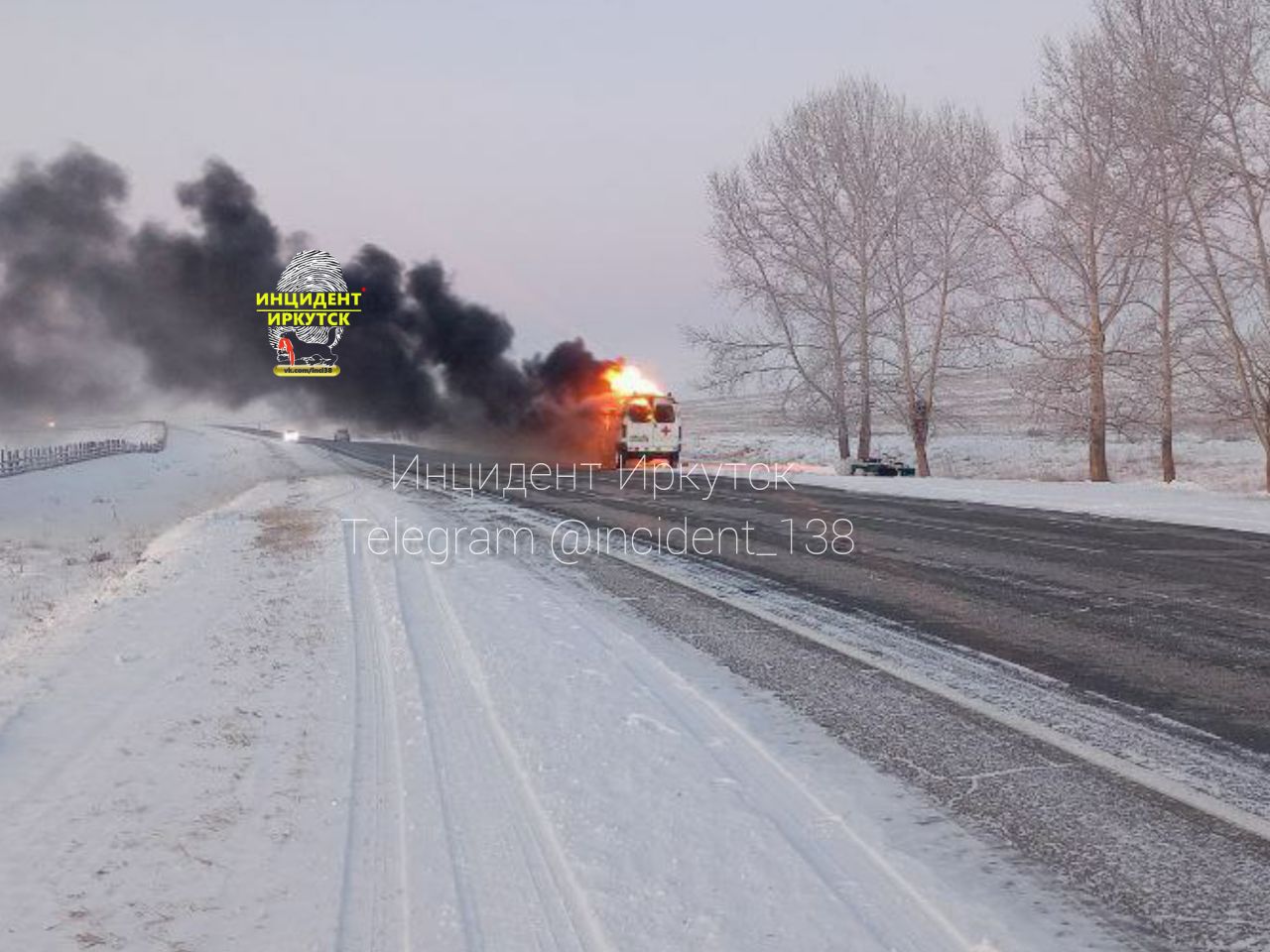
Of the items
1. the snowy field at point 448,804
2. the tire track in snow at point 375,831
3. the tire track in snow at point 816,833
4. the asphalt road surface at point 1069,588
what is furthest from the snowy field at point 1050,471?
the tire track in snow at point 375,831

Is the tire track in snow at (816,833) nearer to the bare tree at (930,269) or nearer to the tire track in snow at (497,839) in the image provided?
the tire track in snow at (497,839)

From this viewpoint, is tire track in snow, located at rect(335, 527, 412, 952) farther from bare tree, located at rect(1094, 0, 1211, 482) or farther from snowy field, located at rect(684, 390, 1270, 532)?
bare tree, located at rect(1094, 0, 1211, 482)

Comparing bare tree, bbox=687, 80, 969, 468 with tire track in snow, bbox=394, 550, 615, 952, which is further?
bare tree, bbox=687, 80, 969, 468

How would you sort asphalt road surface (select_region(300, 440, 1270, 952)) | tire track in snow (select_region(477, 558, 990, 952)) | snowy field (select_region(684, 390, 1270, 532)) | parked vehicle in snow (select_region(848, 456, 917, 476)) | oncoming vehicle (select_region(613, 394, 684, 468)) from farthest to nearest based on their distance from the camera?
oncoming vehicle (select_region(613, 394, 684, 468))
parked vehicle in snow (select_region(848, 456, 917, 476))
snowy field (select_region(684, 390, 1270, 532))
asphalt road surface (select_region(300, 440, 1270, 952))
tire track in snow (select_region(477, 558, 990, 952))

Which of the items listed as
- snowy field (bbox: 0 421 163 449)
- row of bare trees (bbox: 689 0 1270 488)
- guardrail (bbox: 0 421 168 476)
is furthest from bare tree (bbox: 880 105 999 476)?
snowy field (bbox: 0 421 163 449)

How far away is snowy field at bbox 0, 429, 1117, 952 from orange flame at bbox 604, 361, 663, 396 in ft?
83.8

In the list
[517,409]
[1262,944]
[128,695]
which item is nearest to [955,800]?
[1262,944]

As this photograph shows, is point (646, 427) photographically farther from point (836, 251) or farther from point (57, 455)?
point (57, 455)

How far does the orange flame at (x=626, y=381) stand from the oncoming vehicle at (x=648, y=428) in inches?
25.7

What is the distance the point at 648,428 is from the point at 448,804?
28453 millimetres

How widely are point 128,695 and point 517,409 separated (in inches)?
1385

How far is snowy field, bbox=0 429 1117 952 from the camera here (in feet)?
10.3

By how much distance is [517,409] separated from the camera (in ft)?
134

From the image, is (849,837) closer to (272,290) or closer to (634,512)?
(634,512)
